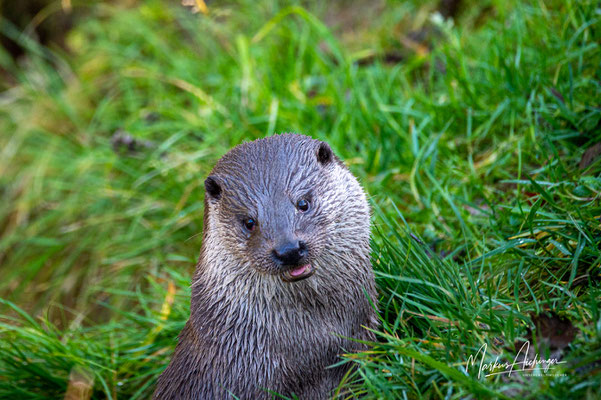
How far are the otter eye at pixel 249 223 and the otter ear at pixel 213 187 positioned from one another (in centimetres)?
19

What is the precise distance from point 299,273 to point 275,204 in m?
0.26

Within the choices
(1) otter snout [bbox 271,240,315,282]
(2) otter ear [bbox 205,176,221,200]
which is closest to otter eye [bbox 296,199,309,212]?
(1) otter snout [bbox 271,240,315,282]

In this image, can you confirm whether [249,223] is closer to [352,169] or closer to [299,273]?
[299,273]

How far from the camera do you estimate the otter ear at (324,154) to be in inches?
89.3

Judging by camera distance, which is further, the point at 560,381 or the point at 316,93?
the point at 316,93

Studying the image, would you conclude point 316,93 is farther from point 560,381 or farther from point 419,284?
point 560,381

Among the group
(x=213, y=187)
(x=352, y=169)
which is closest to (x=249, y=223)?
(x=213, y=187)

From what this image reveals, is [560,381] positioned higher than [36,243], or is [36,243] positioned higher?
[560,381]

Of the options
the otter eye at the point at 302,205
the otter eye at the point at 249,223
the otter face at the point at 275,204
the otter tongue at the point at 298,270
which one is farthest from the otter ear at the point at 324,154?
the otter tongue at the point at 298,270

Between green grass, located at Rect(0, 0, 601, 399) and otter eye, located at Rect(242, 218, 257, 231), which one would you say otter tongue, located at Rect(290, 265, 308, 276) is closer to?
otter eye, located at Rect(242, 218, 257, 231)

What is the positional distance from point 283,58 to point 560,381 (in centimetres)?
351

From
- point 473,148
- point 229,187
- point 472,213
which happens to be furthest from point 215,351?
point 473,148

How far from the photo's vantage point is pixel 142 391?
2.98 metres

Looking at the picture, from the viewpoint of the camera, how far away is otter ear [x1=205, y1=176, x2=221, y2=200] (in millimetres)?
2260
